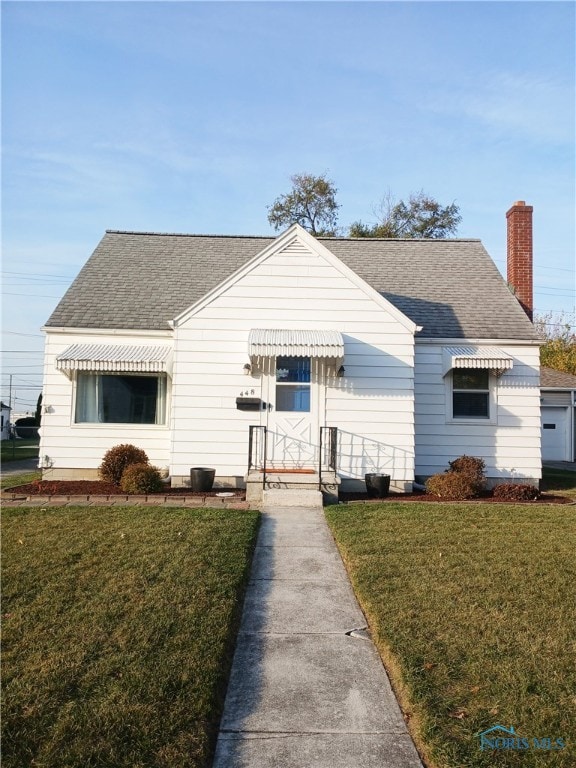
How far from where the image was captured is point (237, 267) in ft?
50.6

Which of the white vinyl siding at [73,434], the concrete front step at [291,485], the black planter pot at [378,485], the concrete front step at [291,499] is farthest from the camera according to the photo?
the white vinyl siding at [73,434]

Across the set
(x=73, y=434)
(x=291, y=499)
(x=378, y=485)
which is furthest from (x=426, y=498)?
(x=73, y=434)

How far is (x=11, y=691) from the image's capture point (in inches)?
151

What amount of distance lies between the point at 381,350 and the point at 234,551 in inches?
246

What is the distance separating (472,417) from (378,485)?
3.33 m

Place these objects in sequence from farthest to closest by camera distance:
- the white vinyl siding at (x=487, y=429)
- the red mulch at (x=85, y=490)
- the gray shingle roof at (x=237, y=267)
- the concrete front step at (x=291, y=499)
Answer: the gray shingle roof at (x=237, y=267) → the white vinyl siding at (x=487, y=429) → the red mulch at (x=85, y=490) → the concrete front step at (x=291, y=499)

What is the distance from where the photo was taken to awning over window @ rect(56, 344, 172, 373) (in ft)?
41.2

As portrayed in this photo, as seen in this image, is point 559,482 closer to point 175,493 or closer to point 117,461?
point 175,493

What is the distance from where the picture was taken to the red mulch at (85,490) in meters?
11.1

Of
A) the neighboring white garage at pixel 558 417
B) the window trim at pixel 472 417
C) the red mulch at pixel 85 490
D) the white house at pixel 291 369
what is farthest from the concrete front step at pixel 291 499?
the neighboring white garage at pixel 558 417

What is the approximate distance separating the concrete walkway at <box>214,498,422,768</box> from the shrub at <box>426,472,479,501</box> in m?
5.37

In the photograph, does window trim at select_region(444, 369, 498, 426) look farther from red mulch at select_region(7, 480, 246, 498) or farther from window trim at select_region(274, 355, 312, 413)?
red mulch at select_region(7, 480, 246, 498)

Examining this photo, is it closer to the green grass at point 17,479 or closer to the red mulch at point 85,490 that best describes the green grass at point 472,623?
the red mulch at point 85,490

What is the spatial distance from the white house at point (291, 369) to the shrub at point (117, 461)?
27.9 inches
